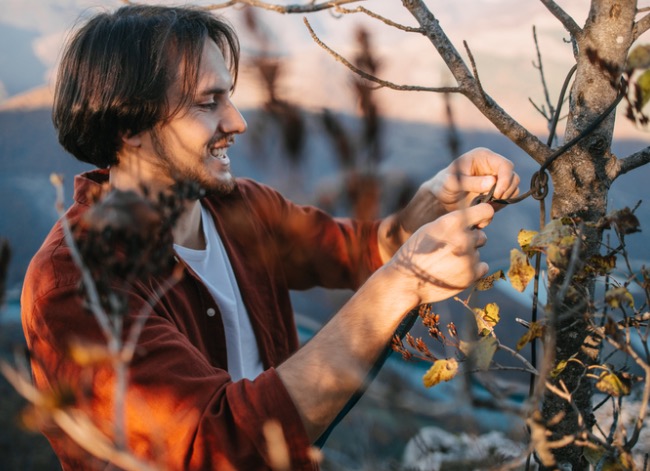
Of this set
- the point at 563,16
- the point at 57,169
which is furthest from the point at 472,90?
the point at 57,169

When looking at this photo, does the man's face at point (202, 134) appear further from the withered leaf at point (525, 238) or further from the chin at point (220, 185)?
the withered leaf at point (525, 238)

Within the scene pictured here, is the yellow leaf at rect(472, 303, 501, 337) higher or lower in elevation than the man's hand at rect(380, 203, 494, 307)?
lower

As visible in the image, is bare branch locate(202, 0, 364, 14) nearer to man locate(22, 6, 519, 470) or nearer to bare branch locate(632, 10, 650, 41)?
man locate(22, 6, 519, 470)

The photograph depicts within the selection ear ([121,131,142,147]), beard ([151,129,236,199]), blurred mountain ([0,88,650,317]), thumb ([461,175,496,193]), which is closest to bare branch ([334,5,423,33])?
thumb ([461,175,496,193])

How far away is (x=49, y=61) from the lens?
425cm

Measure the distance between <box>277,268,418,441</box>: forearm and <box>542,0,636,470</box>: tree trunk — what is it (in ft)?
1.12

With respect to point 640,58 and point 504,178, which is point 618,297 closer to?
point 640,58

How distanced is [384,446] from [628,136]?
209cm

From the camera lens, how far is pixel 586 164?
1226 millimetres

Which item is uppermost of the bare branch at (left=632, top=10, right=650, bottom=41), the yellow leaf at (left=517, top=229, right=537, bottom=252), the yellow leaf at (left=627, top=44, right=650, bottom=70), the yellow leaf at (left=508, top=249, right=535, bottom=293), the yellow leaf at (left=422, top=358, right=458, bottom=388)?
the bare branch at (left=632, top=10, right=650, bottom=41)

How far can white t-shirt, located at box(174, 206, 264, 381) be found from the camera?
1.90m

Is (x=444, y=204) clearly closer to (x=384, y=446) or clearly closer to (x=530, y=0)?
(x=384, y=446)

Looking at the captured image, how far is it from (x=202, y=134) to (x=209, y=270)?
1.51 feet

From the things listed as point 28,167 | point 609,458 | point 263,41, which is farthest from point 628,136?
point 28,167
